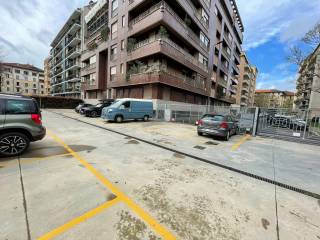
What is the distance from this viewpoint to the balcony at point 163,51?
1614 centimetres

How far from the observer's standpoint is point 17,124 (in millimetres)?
4582

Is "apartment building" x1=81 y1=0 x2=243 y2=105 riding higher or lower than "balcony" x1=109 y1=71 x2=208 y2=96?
higher

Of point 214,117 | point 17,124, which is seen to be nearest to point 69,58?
point 17,124

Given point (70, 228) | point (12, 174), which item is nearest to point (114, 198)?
point (70, 228)

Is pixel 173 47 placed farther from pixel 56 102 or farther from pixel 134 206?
pixel 56 102

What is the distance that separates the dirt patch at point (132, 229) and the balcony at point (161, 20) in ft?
58.3

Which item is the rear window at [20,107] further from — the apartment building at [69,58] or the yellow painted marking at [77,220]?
the apartment building at [69,58]

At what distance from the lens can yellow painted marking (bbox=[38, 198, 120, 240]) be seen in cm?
201

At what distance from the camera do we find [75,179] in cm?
353

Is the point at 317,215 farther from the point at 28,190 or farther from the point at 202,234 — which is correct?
the point at 28,190

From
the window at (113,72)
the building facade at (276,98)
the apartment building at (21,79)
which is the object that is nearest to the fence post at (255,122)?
the window at (113,72)

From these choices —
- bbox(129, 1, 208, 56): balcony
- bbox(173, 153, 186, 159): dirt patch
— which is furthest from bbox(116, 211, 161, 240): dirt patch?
bbox(129, 1, 208, 56): balcony

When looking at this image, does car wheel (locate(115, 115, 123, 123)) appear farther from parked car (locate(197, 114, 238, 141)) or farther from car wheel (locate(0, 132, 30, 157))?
car wheel (locate(0, 132, 30, 157))

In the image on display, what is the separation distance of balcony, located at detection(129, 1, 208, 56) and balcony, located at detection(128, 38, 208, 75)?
168 cm
